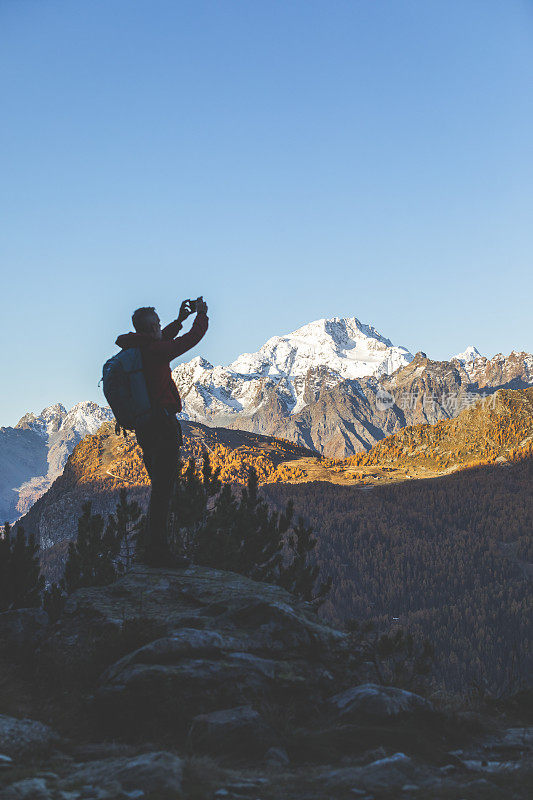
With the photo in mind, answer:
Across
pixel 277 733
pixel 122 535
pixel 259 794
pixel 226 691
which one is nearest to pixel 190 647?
pixel 226 691

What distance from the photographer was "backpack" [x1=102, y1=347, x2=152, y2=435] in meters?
10.6

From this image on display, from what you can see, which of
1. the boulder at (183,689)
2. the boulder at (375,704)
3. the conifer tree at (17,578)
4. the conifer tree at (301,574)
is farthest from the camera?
the conifer tree at (301,574)

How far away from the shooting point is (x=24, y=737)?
255 inches

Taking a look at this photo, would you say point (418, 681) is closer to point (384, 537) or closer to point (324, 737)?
point (324, 737)

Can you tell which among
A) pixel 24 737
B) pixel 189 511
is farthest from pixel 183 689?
pixel 189 511

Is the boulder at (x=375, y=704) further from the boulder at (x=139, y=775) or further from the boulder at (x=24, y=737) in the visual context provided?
the boulder at (x=24, y=737)

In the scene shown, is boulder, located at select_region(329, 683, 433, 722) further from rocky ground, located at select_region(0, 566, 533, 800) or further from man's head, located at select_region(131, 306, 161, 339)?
man's head, located at select_region(131, 306, 161, 339)

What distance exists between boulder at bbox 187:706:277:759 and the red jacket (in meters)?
5.67

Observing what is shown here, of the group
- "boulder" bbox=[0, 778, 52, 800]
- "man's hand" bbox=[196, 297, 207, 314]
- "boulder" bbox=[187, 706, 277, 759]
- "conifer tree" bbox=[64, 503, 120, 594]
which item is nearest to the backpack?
"man's hand" bbox=[196, 297, 207, 314]

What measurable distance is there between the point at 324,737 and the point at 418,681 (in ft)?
12.2

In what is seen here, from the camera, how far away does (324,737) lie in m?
6.70

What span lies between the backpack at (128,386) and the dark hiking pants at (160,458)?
31 cm

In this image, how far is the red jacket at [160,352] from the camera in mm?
10719

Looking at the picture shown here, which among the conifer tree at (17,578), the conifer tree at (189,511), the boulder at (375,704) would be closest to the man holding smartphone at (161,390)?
the boulder at (375,704)
